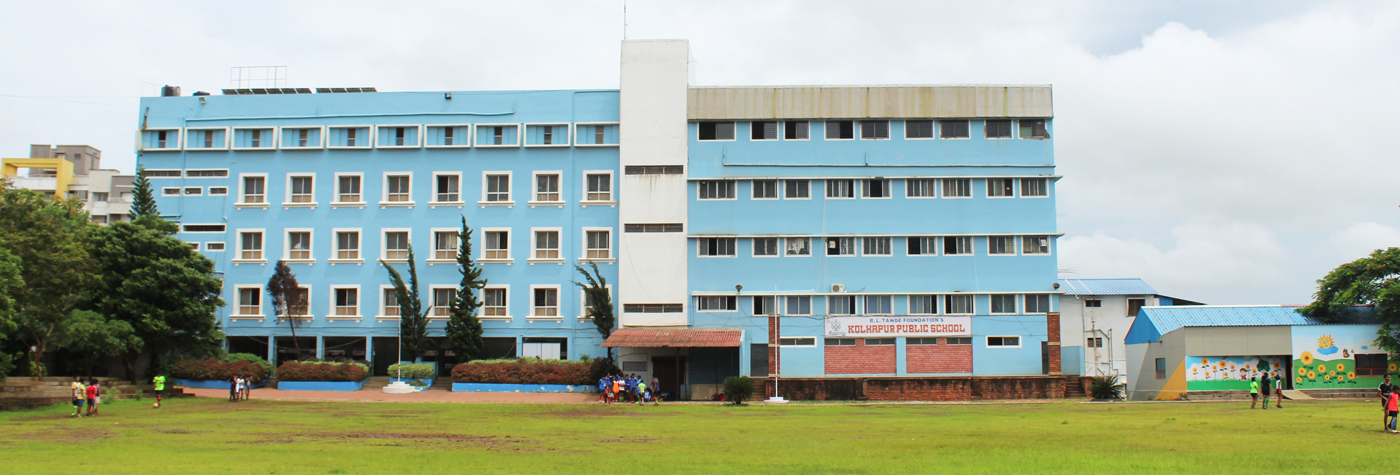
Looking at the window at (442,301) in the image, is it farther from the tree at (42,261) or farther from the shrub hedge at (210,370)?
the tree at (42,261)

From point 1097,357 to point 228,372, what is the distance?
165 feet

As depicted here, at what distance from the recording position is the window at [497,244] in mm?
50812

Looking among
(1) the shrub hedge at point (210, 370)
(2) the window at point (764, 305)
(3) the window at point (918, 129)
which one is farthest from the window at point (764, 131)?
(1) the shrub hedge at point (210, 370)

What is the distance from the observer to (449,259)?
1993 inches

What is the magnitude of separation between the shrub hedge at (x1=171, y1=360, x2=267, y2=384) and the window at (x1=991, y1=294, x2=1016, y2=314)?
35.1 m

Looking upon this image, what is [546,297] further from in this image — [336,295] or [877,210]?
[877,210]

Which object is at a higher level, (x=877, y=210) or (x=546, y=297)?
(x=877, y=210)

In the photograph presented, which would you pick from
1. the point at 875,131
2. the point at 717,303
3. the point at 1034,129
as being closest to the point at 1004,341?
the point at 1034,129

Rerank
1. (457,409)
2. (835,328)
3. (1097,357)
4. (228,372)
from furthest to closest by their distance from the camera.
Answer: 1. (1097,357)
2. (835,328)
3. (228,372)
4. (457,409)

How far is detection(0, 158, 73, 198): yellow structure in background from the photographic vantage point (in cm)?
8881

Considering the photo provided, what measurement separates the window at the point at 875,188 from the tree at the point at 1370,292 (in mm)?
19374

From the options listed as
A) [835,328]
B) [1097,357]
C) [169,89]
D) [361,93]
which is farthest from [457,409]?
[1097,357]

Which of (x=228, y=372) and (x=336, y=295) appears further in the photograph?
(x=336, y=295)

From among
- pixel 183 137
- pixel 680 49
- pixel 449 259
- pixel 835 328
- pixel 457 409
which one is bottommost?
pixel 457 409
